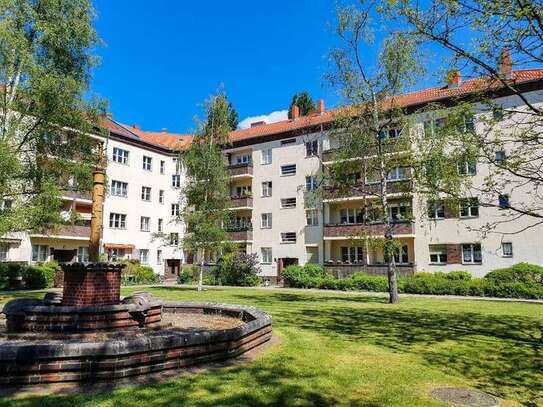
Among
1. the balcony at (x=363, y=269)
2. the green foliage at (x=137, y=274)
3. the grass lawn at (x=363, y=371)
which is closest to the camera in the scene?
the grass lawn at (x=363, y=371)

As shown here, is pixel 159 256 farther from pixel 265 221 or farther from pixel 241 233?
pixel 265 221

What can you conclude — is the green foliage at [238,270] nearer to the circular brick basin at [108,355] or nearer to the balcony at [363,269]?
the balcony at [363,269]

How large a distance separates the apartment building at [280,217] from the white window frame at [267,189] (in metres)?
0.10

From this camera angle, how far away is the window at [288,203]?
140 ft

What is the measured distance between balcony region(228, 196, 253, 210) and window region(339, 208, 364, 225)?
31.7 feet

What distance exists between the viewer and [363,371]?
7.19 meters

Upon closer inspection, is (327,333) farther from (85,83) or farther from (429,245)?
(429,245)

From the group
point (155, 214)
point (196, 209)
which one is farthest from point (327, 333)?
point (155, 214)

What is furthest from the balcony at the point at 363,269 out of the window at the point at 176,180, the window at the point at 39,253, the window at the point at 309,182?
the window at the point at 39,253

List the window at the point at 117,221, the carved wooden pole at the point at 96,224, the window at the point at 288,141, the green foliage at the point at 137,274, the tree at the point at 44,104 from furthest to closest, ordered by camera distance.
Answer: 1. the window at the point at 288,141
2. the window at the point at 117,221
3. the green foliage at the point at 137,274
4. the tree at the point at 44,104
5. the carved wooden pole at the point at 96,224

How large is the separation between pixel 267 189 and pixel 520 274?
2419 cm

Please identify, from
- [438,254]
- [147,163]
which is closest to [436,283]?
[438,254]

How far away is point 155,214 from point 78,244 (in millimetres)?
9096

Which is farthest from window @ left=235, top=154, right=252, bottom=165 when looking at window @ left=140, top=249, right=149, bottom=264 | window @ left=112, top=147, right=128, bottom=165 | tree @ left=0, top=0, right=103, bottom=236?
tree @ left=0, top=0, right=103, bottom=236
